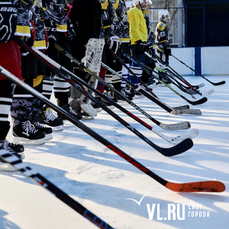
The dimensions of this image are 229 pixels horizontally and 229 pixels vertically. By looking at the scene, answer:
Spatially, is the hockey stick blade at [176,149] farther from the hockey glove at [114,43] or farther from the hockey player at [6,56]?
the hockey glove at [114,43]

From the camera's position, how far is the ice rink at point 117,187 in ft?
3.59

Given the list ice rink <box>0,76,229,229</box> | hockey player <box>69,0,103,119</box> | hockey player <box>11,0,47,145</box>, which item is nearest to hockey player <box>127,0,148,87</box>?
hockey player <box>69,0,103,119</box>

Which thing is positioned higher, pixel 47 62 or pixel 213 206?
pixel 47 62

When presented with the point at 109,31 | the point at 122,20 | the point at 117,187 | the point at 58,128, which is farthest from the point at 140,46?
the point at 117,187

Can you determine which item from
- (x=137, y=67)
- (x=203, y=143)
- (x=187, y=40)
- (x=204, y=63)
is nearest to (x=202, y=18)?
(x=187, y=40)

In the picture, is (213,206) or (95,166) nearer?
(213,206)

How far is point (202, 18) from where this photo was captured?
10.7 meters

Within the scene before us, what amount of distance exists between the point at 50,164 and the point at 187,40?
10.0m

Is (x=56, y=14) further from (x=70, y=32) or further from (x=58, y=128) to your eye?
(x=58, y=128)

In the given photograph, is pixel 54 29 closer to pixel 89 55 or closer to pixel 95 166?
pixel 89 55

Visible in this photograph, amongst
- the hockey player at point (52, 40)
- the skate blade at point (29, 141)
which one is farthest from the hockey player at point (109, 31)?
the skate blade at point (29, 141)

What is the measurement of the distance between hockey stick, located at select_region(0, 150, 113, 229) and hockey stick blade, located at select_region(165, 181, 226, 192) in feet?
1.67

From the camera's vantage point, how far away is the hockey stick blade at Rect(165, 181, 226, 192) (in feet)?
4.22

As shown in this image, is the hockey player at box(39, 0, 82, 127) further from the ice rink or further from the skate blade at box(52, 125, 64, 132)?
the ice rink
